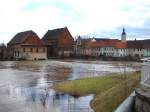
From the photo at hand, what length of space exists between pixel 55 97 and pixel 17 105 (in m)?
4.39

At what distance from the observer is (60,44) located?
387 ft

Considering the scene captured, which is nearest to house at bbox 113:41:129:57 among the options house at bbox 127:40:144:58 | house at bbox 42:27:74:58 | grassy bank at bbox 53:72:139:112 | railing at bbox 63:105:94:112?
house at bbox 127:40:144:58

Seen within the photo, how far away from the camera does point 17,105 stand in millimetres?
24453

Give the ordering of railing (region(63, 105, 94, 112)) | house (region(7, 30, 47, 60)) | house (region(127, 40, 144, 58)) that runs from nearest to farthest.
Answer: railing (region(63, 105, 94, 112)) → house (region(7, 30, 47, 60)) → house (region(127, 40, 144, 58))

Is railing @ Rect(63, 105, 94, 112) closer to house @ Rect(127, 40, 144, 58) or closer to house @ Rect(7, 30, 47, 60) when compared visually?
house @ Rect(7, 30, 47, 60)

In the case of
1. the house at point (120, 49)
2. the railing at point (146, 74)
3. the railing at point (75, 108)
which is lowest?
the railing at point (75, 108)

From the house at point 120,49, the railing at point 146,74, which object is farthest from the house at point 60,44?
the railing at point 146,74

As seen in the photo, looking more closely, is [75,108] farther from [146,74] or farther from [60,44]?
[60,44]

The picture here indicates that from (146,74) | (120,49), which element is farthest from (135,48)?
(146,74)

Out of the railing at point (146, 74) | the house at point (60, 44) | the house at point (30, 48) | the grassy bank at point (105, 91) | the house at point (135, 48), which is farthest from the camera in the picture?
the house at point (135, 48)

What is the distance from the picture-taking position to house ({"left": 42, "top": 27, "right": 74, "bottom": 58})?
117394mm

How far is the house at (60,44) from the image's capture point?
117 meters

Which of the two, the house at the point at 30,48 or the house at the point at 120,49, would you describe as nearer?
the house at the point at 30,48

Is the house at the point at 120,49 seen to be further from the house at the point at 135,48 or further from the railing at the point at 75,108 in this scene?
the railing at the point at 75,108
